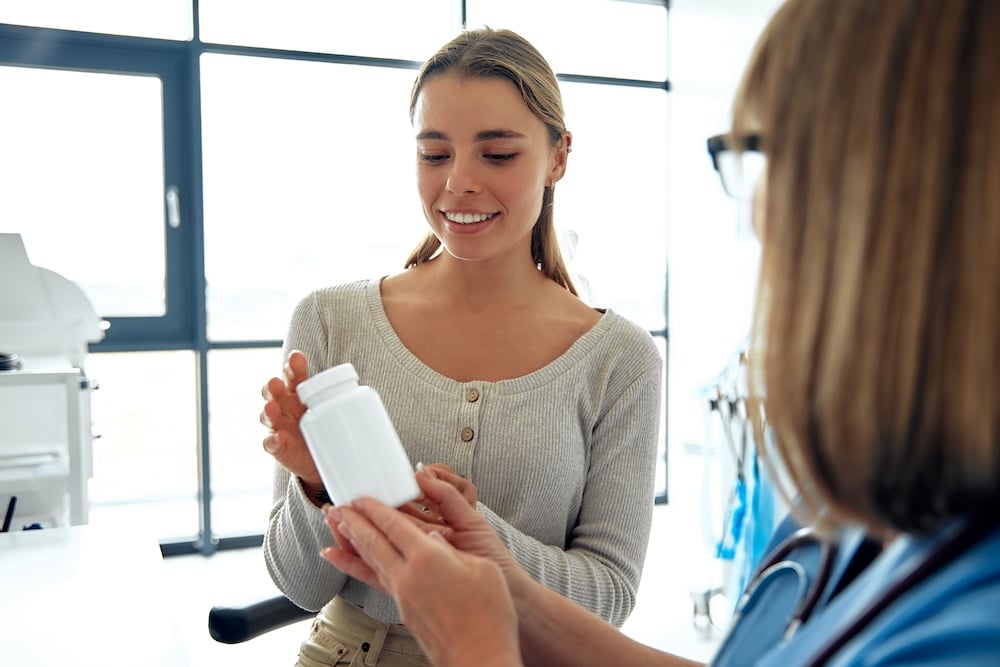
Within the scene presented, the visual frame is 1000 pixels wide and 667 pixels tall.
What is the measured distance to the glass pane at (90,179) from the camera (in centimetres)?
330

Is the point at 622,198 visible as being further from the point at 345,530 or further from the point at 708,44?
the point at 345,530

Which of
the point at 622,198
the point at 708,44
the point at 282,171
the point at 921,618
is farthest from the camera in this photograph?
the point at 622,198

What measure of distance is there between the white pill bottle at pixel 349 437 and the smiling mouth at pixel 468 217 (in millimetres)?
508

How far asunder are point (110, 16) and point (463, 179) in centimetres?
270

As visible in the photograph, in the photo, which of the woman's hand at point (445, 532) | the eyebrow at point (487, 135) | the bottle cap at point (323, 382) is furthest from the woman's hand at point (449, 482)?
the eyebrow at point (487, 135)

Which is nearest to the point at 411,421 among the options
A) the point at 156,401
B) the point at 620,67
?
the point at 620,67

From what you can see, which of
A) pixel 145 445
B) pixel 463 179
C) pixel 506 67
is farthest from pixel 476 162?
pixel 145 445

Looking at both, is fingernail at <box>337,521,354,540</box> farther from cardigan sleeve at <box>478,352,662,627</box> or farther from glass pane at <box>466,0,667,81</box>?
glass pane at <box>466,0,667,81</box>

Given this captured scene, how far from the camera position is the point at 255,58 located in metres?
3.54

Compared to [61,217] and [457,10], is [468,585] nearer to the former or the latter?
[61,217]

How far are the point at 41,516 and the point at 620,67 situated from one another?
3.22m

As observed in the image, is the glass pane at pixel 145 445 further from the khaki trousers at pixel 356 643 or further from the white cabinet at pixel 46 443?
the khaki trousers at pixel 356 643

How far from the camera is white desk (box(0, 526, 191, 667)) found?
3.15 feet

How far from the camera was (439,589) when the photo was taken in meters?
0.72
